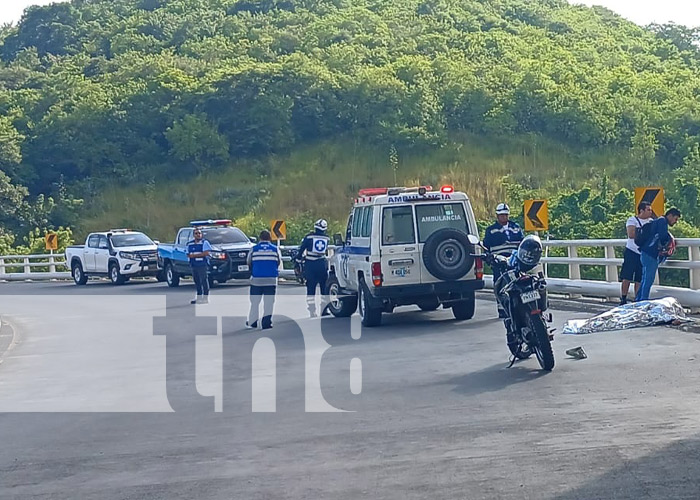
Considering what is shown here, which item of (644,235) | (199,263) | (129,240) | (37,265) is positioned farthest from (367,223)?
(37,265)

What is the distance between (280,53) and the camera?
82.5 meters

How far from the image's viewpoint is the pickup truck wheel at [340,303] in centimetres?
1906

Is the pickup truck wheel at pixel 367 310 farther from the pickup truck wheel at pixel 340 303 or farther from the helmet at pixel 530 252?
the helmet at pixel 530 252

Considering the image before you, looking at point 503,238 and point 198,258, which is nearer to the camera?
point 503,238

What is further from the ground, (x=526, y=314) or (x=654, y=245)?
(x=654, y=245)

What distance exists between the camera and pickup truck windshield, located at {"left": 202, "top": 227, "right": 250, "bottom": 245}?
3095 centimetres

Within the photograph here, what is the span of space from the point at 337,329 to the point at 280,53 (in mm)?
67292

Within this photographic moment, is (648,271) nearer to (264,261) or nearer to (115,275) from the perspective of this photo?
(264,261)

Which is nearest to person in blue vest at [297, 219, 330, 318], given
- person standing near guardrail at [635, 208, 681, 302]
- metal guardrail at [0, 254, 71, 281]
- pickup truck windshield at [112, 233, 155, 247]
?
person standing near guardrail at [635, 208, 681, 302]

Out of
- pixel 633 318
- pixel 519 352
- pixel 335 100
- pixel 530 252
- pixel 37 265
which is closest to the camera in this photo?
pixel 530 252

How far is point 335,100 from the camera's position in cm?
6694

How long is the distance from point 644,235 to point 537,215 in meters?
6.78

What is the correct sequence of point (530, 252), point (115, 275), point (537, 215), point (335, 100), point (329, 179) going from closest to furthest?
1. point (530, 252)
2. point (537, 215)
3. point (115, 275)
4. point (329, 179)
5. point (335, 100)

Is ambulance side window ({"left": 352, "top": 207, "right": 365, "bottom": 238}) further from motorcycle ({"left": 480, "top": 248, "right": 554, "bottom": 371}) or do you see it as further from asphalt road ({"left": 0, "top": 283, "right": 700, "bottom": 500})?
motorcycle ({"left": 480, "top": 248, "right": 554, "bottom": 371})
